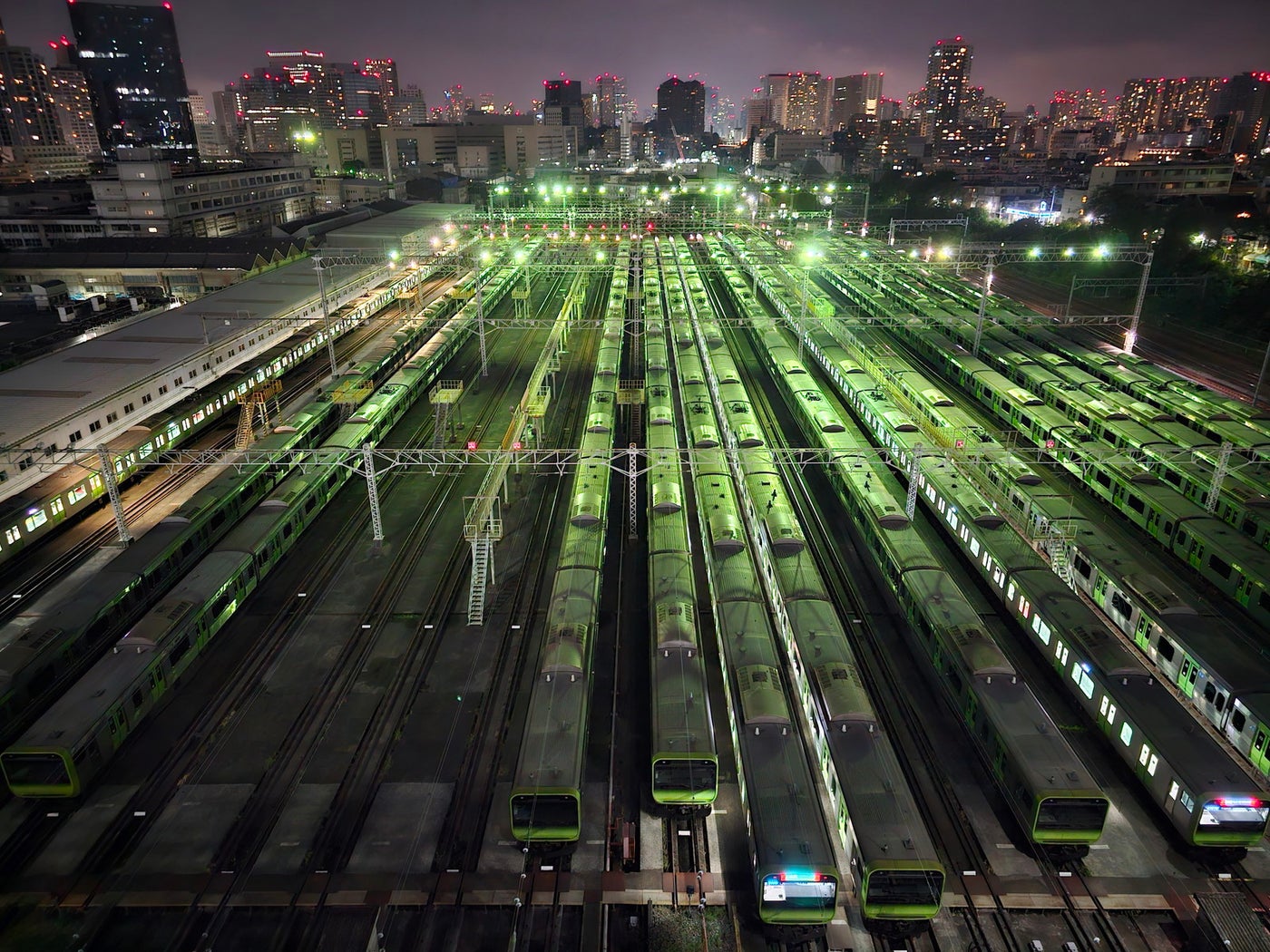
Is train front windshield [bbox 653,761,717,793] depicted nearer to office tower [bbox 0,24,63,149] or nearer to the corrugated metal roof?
the corrugated metal roof

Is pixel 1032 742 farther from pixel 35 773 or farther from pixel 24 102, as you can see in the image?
pixel 24 102

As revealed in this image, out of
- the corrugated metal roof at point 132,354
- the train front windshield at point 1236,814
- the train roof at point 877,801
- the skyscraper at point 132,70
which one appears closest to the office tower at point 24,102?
the skyscraper at point 132,70

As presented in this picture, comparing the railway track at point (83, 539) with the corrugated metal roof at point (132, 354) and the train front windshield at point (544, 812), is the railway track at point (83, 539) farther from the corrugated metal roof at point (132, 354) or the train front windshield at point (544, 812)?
the train front windshield at point (544, 812)

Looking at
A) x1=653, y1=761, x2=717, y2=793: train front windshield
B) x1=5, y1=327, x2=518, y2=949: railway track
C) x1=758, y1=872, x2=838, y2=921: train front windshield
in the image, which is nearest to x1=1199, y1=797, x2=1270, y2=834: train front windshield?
x1=758, y1=872, x2=838, y2=921: train front windshield

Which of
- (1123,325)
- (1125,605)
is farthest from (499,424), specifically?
(1123,325)

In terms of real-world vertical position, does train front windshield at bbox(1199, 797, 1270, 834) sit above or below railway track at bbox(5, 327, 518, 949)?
above

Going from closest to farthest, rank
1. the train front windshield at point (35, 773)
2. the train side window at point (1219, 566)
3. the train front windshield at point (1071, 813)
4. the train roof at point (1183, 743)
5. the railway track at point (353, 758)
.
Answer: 1. the train front windshield at point (1071, 813)
2. the train roof at point (1183, 743)
3. the railway track at point (353, 758)
4. the train front windshield at point (35, 773)
5. the train side window at point (1219, 566)
